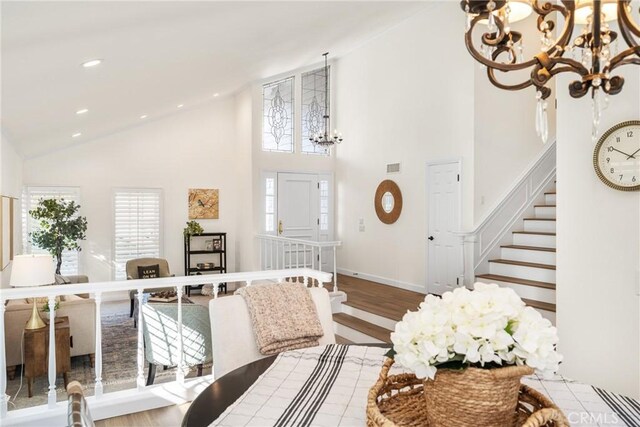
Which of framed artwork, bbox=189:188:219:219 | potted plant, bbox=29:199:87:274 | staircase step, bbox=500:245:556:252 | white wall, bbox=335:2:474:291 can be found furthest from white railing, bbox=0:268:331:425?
framed artwork, bbox=189:188:219:219

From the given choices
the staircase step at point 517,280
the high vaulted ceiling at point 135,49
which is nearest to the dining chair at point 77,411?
the high vaulted ceiling at point 135,49

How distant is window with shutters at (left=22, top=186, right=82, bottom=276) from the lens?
22.7 ft

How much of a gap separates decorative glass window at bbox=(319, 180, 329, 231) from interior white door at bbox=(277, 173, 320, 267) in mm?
94

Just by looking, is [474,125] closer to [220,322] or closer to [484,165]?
[484,165]

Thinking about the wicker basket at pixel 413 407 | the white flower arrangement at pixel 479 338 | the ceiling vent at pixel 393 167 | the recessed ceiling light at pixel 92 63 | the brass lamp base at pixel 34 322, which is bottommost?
the brass lamp base at pixel 34 322

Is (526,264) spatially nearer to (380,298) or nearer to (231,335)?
(380,298)

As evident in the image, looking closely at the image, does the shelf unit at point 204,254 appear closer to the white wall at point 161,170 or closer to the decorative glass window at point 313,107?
the white wall at point 161,170

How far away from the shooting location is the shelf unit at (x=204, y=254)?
799 cm

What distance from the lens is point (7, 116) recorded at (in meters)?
3.82

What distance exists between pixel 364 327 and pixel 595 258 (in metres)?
2.75

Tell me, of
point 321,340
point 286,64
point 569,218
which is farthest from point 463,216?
point 321,340

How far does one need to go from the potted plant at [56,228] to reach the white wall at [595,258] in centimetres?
689

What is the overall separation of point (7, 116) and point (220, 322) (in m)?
3.33

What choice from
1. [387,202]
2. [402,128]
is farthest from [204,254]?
[402,128]
